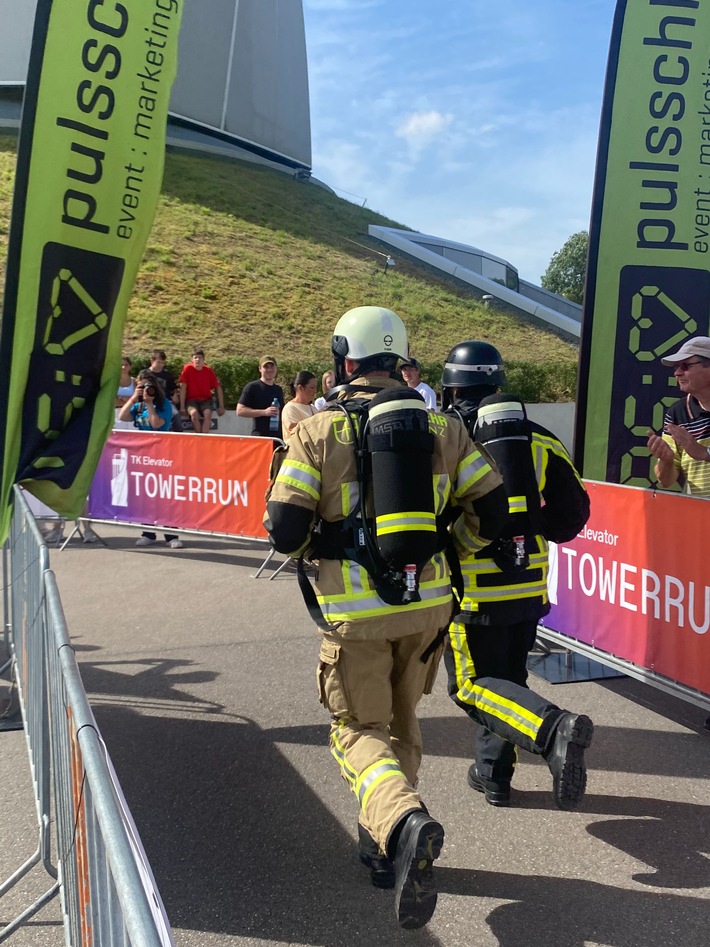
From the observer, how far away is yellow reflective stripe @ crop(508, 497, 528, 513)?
3.71 m

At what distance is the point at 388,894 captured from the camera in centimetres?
310

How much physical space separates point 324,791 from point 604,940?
1.52 meters

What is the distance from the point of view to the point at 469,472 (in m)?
3.31

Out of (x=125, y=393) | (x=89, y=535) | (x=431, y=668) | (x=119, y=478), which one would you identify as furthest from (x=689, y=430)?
(x=125, y=393)

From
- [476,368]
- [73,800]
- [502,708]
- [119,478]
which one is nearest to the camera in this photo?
[73,800]

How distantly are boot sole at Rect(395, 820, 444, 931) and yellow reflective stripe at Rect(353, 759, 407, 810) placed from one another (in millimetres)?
326

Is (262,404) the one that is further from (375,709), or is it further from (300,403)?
(375,709)

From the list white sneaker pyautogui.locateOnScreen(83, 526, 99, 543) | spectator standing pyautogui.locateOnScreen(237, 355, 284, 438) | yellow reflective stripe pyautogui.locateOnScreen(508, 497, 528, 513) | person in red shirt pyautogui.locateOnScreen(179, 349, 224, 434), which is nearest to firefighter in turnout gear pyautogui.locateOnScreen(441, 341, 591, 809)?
yellow reflective stripe pyautogui.locateOnScreen(508, 497, 528, 513)

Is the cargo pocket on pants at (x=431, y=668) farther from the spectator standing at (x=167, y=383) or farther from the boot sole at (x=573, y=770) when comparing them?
the spectator standing at (x=167, y=383)

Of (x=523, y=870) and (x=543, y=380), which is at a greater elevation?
(x=543, y=380)

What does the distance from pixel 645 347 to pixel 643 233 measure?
31.3 inches

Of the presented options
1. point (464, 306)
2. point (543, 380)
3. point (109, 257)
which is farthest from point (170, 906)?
point (464, 306)

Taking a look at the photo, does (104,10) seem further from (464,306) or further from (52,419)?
(464,306)

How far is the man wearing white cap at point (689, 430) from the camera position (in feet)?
15.6
